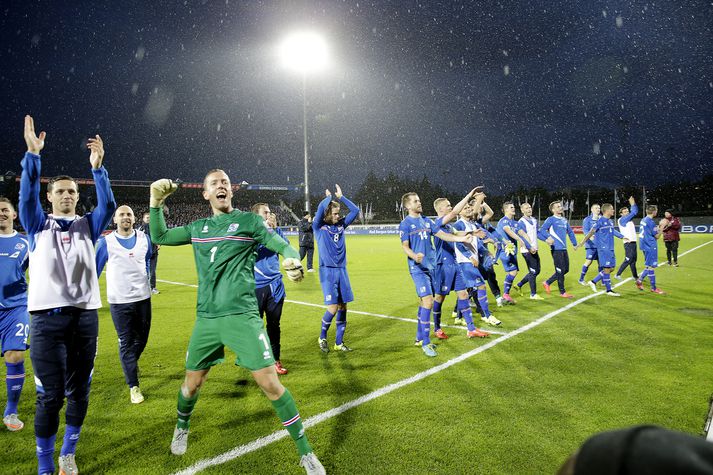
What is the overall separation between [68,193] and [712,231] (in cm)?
4852

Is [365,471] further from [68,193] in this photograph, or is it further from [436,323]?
[436,323]

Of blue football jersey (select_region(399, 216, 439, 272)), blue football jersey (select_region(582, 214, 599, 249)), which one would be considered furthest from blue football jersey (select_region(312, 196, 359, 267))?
blue football jersey (select_region(582, 214, 599, 249))

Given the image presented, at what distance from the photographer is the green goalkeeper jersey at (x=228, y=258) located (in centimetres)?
351

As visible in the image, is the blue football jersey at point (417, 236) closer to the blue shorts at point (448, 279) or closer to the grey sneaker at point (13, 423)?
the blue shorts at point (448, 279)

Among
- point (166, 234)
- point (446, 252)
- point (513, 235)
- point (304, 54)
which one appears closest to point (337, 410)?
point (166, 234)

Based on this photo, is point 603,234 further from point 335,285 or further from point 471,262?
point 335,285

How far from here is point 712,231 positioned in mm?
38719

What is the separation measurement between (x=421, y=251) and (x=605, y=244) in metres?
6.84

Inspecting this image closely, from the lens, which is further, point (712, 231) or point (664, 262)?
point (712, 231)

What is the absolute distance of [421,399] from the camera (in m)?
4.75

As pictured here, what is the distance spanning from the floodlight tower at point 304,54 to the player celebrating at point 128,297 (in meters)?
15.7

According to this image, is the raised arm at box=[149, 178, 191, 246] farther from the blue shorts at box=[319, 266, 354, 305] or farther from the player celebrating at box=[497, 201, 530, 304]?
the player celebrating at box=[497, 201, 530, 304]

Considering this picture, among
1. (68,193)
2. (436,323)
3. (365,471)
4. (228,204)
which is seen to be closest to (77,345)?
(68,193)

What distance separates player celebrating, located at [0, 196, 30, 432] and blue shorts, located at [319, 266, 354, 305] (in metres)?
3.59
